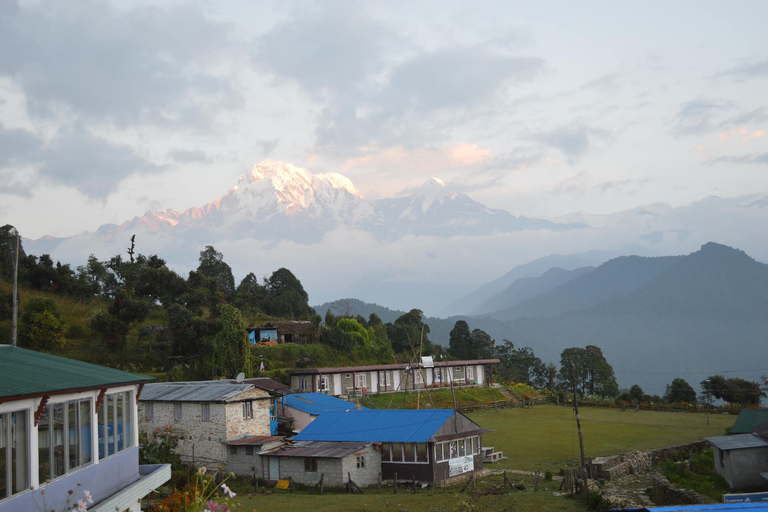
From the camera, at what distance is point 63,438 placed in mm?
11242

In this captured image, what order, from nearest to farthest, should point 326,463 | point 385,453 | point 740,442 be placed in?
point 740,442 → point 326,463 → point 385,453

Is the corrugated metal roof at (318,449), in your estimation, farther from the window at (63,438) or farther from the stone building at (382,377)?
the window at (63,438)

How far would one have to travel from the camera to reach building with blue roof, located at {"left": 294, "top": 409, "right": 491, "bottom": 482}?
93.5 feet

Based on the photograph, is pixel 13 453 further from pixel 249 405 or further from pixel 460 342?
pixel 460 342

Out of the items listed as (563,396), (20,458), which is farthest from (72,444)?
(563,396)

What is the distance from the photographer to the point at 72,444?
11.6 metres

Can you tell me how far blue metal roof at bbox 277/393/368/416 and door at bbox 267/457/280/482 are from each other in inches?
308

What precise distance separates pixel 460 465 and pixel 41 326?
3005cm

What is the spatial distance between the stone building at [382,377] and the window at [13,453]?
36.2m

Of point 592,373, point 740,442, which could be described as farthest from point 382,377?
point 592,373

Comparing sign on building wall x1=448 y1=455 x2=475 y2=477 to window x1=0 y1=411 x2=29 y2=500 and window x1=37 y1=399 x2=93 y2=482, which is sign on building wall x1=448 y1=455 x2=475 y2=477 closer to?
window x1=37 y1=399 x2=93 y2=482

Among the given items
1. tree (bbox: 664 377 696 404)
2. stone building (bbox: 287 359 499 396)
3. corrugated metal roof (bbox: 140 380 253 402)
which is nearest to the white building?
corrugated metal roof (bbox: 140 380 253 402)

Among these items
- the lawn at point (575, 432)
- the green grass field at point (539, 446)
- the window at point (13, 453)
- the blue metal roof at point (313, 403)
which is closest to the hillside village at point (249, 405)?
the window at point (13, 453)

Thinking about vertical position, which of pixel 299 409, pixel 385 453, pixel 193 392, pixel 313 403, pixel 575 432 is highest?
pixel 193 392
